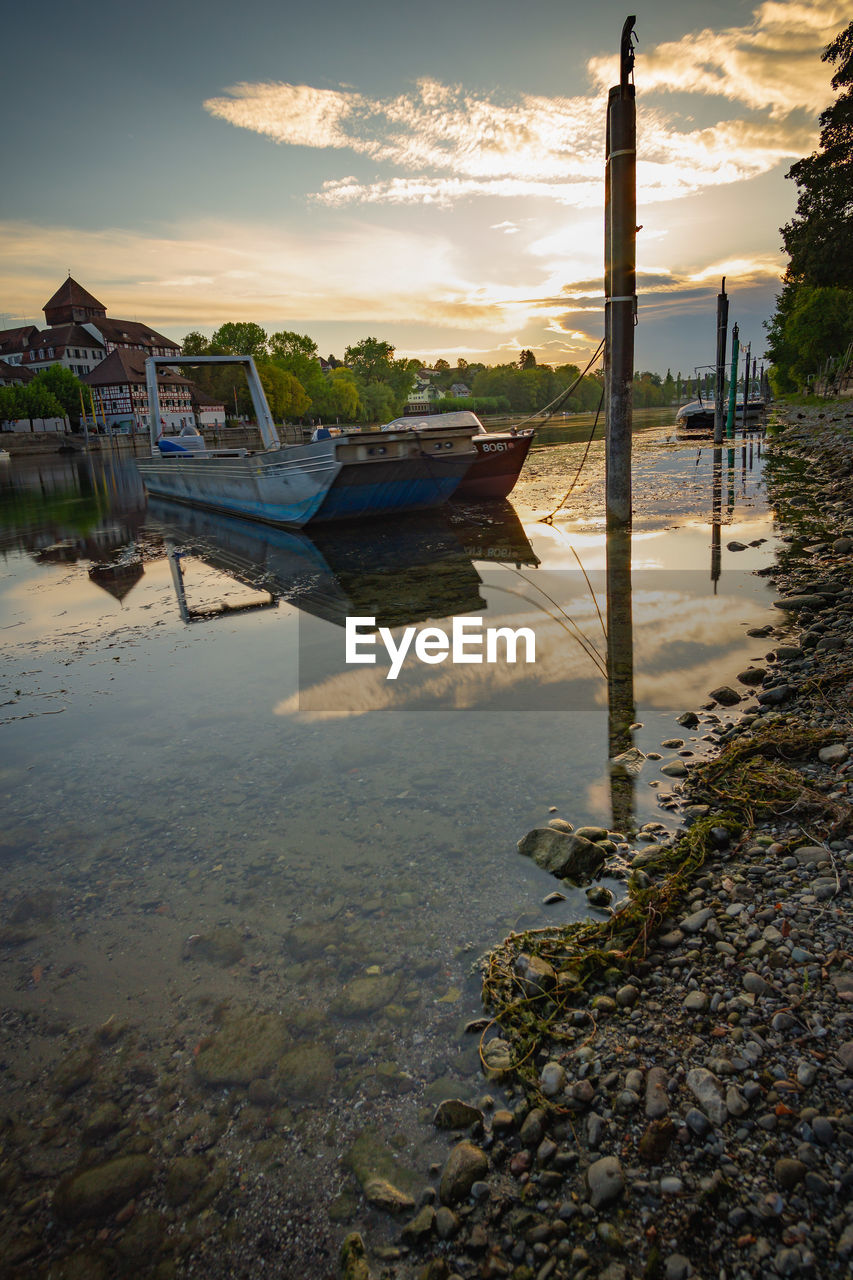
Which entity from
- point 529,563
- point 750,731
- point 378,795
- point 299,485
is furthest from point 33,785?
point 299,485

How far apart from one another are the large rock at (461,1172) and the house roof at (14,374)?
120553mm

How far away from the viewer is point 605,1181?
72.2 inches

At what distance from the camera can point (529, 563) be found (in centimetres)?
1060

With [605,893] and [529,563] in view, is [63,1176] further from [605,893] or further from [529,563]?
[529,563]

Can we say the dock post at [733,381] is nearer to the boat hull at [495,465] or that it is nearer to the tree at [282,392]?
the boat hull at [495,465]

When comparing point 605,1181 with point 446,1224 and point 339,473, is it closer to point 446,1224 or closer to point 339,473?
point 446,1224

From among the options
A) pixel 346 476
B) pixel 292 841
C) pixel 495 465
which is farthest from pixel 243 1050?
pixel 495 465

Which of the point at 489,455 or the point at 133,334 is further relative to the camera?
the point at 133,334

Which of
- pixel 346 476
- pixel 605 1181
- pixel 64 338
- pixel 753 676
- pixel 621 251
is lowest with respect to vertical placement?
pixel 605 1181

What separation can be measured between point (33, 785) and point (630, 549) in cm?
871

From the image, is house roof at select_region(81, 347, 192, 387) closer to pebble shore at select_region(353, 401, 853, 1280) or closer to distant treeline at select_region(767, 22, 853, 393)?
distant treeline at select_region(767, 22, 853, 393)

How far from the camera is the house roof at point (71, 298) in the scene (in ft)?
385

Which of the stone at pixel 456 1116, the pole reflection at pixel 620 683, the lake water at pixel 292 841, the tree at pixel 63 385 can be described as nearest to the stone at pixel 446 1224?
the lake water at pixel 292 841

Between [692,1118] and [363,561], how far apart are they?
1033 centimetres
